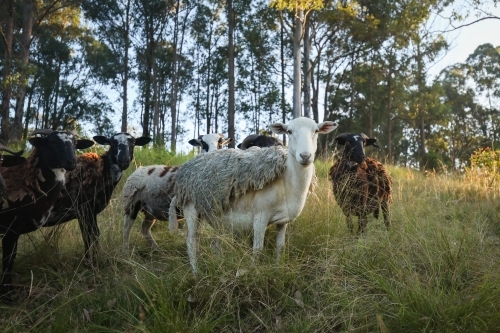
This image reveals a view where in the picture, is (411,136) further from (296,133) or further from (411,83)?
(296,133)

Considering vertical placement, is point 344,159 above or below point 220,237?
above

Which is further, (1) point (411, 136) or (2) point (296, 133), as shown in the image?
(1) point (411, 136)

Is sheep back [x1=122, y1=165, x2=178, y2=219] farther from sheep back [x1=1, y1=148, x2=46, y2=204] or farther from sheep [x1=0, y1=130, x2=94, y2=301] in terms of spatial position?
sheep back [x1=1, y1=148, x2=46, y2=204]

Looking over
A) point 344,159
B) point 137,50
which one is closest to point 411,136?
point 137,50

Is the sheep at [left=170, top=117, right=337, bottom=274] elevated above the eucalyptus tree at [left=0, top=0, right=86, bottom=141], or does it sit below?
below

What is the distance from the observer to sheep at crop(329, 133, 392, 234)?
21.0 ft

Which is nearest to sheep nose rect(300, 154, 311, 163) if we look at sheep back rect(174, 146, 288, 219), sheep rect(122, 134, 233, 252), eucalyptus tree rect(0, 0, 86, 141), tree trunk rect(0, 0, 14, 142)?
sheep back rect(174, 146, 288, 219)

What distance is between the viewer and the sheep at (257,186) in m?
4.51

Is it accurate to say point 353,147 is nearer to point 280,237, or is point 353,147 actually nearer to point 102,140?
point 280,237

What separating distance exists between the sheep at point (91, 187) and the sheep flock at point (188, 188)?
0.01 m

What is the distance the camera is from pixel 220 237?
424cm

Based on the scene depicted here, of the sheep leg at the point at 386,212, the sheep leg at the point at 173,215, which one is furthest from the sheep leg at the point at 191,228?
the sheep leg at the point at 386,212

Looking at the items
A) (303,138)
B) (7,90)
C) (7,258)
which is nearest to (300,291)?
(303,138)

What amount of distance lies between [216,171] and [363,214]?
2.43 meters
